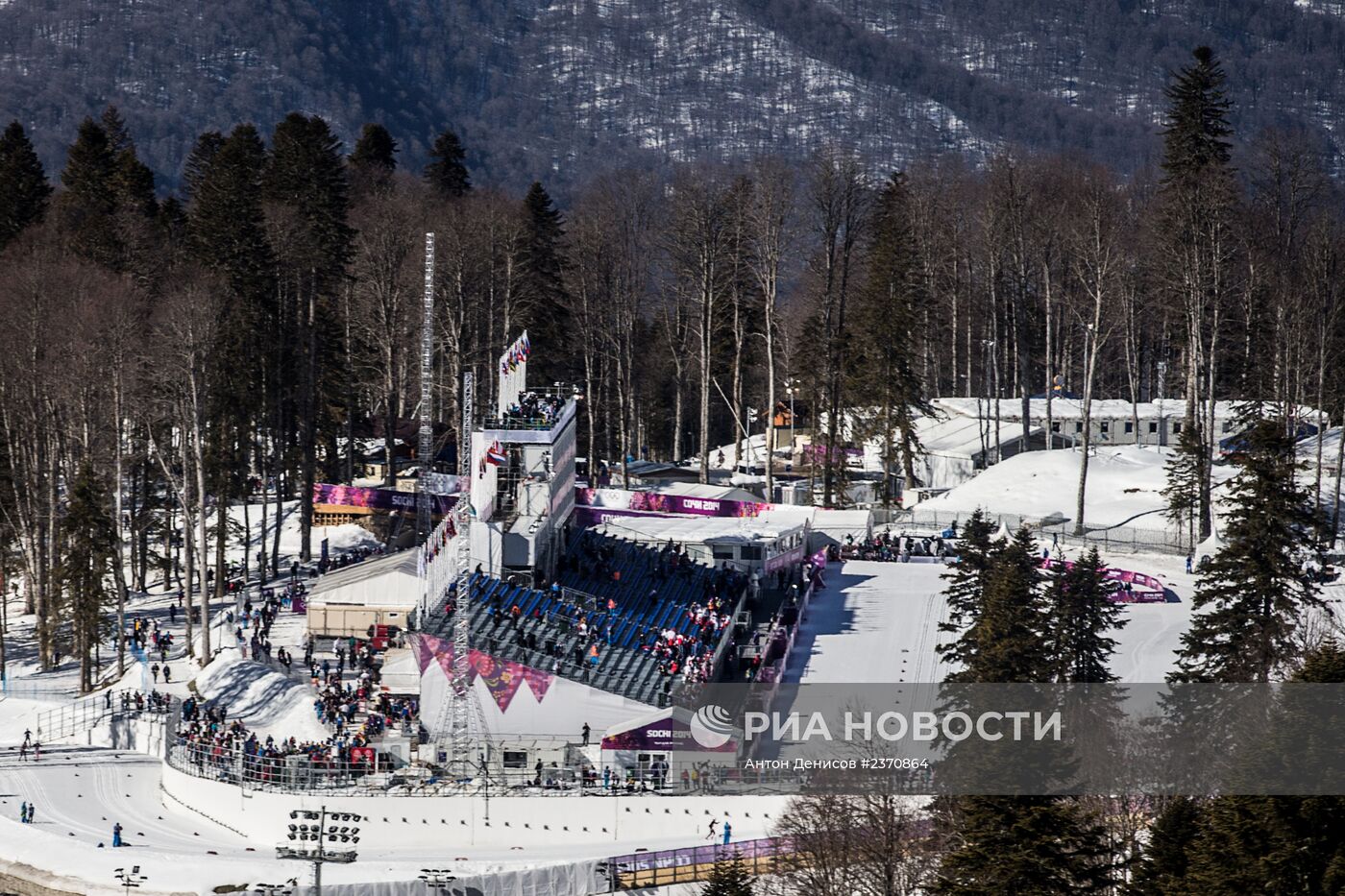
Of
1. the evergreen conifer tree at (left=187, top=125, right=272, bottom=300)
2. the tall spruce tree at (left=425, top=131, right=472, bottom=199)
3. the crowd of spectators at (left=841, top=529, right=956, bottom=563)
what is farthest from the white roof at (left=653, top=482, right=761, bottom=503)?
the tall spruce tree at (left=425, top=131, right=472, bottom=199)

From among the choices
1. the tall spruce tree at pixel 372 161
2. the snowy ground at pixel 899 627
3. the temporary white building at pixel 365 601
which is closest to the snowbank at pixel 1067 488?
the snowy ground at pixel 899 627

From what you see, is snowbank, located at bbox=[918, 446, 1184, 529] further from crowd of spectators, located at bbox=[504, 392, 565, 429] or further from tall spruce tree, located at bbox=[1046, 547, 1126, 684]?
tall spruce tree, located at bbox=[1046, 547, 1126, 684]

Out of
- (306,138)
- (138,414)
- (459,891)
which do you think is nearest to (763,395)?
(306,138)

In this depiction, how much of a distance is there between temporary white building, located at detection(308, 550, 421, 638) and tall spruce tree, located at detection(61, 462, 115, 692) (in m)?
6.64

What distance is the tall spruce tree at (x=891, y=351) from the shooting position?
71.1m

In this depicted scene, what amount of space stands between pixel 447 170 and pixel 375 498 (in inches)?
1645

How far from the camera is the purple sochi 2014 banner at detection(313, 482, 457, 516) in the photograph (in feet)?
214

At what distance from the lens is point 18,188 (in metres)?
87.2

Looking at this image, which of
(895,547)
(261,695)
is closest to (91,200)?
(895,547)

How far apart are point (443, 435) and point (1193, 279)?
27.3 m

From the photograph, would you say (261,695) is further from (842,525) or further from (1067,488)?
(1067,488)

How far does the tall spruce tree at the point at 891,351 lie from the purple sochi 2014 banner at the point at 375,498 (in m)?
15.2

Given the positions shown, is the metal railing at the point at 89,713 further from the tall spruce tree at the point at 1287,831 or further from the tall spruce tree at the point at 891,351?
the tall spruce tree at the point at 891,351

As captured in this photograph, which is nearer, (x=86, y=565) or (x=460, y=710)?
(x=460, y=710)
